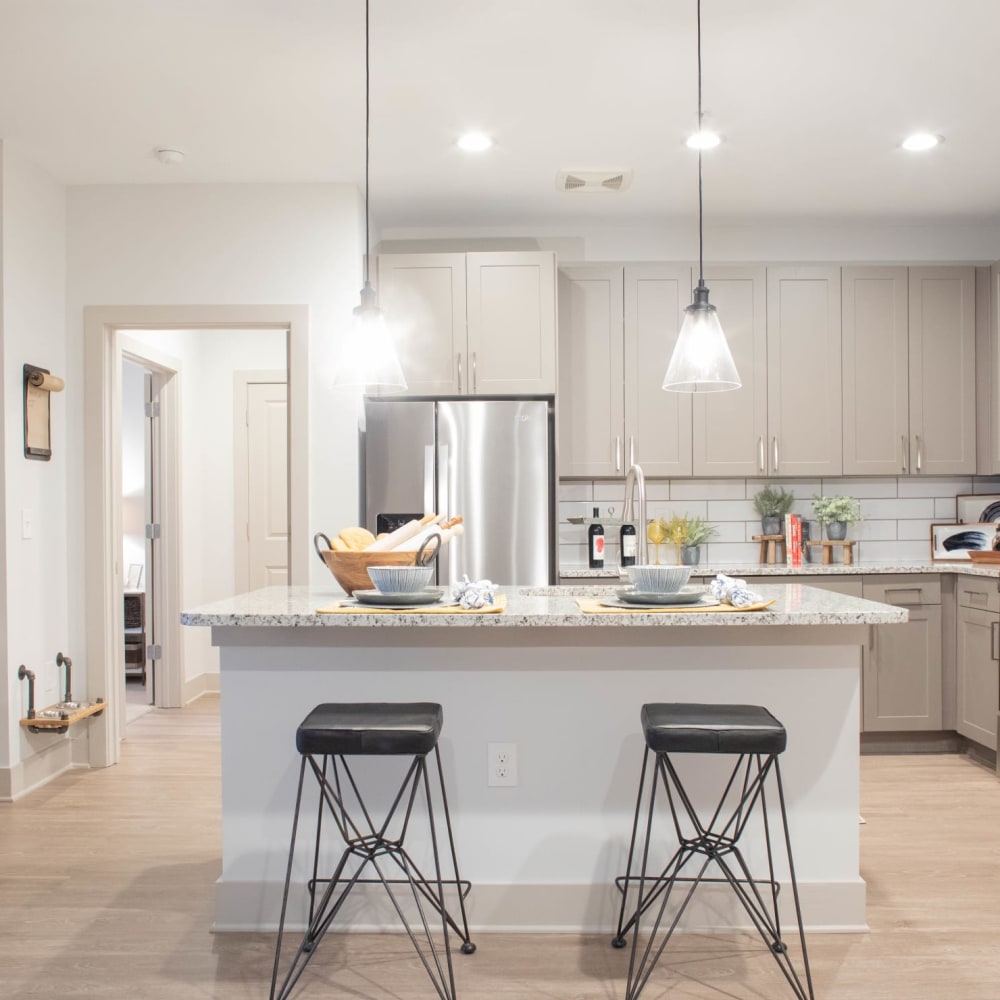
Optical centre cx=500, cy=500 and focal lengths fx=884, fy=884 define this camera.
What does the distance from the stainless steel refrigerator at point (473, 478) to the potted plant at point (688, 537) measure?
0.89 metres

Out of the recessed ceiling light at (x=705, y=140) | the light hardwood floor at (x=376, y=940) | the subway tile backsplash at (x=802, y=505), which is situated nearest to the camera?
the light hardwood floor at (x=376, y=940)

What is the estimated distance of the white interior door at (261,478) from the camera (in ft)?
18.7

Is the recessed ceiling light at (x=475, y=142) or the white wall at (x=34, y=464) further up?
the recessed ceiling light at (x=475, y=142)

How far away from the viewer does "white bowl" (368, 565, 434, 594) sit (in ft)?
7.76

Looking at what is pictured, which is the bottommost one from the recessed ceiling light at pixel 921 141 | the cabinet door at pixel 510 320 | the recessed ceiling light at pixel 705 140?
the cabinet door at pixel 510 320

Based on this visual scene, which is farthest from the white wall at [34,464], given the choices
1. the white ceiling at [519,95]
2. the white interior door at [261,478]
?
the white interior door at [261,478]

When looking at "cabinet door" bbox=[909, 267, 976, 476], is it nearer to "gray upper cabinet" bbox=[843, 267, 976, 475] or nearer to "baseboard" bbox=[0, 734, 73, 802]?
"gray upper cabinet" bbox=[843, 267, 976, 475]

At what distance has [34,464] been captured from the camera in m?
3.76

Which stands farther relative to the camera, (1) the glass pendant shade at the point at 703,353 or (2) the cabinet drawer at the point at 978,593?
(2) the cabinet drawer at the point at 978,593

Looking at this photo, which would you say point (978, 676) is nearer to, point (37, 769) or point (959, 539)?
point (959, 539)

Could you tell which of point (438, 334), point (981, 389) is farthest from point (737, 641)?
point (981, 389)

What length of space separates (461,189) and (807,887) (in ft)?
10.4

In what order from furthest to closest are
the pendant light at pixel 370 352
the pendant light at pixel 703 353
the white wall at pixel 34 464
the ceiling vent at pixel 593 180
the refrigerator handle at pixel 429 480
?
the refrigerator handle at pixel 429 480, the ceiling vent at pixel 593 180, the white wall at pixel 34 464, the pendant light at pixel 370 352, the pendant light at pixel 703 353

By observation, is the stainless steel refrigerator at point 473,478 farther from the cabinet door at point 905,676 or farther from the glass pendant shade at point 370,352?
the cabinet door at point 905,676
